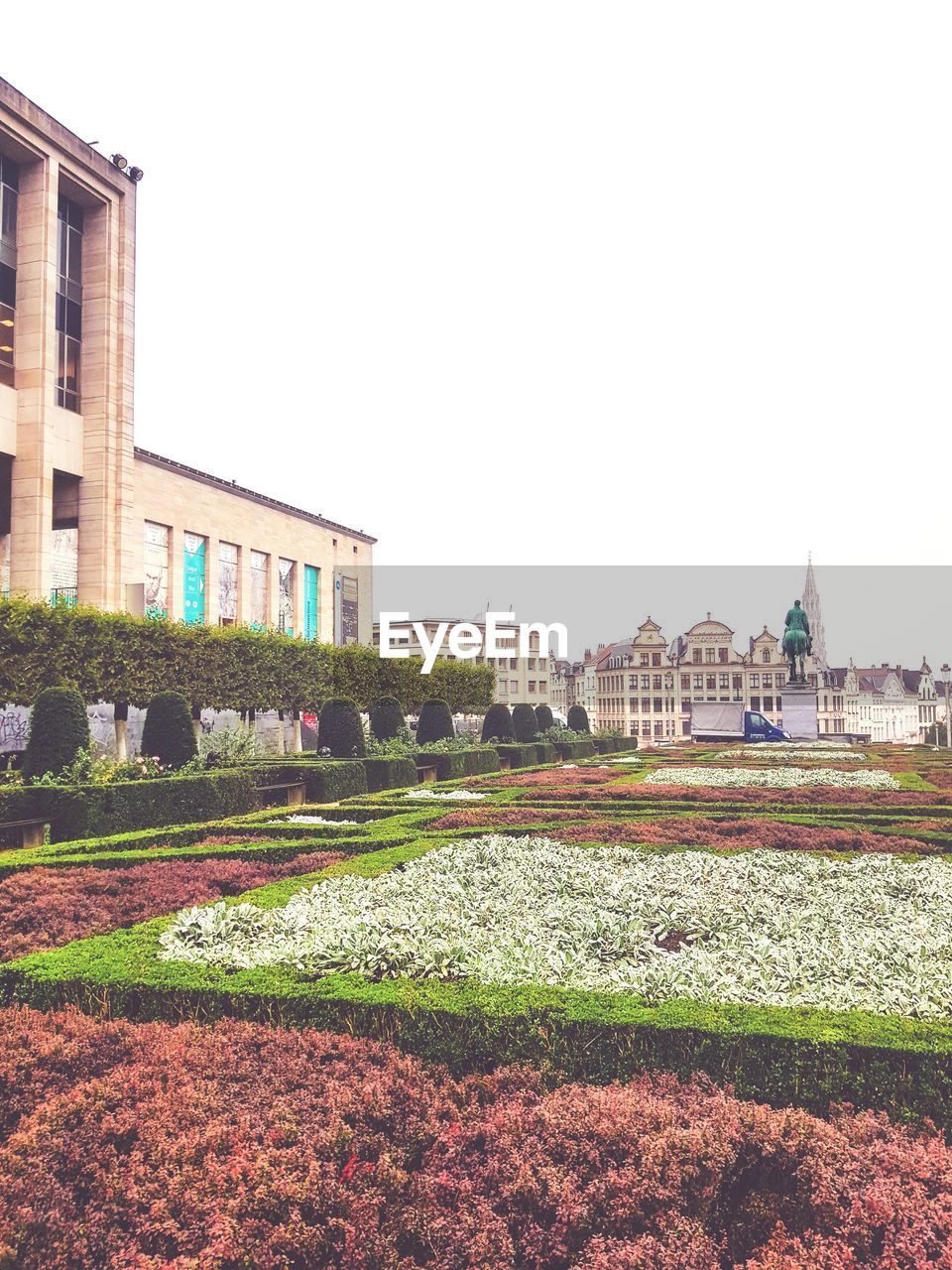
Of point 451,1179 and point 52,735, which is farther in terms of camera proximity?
point 52,735

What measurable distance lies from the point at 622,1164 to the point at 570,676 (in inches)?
4610

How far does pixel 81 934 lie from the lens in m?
7.35

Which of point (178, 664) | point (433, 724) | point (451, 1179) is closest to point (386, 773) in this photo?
point (178, 664)

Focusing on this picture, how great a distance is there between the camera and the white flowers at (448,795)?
1717 centimetres

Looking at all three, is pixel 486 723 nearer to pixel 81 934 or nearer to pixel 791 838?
pixel 791 838

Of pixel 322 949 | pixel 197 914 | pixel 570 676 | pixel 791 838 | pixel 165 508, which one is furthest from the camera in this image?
pixel 570 676

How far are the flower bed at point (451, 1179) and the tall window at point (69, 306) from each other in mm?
33954

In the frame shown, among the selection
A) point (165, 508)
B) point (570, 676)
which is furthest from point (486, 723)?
point (570, 676)

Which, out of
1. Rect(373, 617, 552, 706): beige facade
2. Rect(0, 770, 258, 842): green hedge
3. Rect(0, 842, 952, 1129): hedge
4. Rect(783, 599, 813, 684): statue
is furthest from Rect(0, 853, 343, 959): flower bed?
Rect(373, 617, 552, 706): beige facade

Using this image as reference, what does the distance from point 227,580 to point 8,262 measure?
78.6ft

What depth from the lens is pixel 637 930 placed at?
6609mm

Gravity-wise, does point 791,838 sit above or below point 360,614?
below

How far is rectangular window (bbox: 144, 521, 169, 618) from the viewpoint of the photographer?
47.5m

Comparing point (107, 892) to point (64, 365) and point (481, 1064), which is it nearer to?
point (481, 1064)
